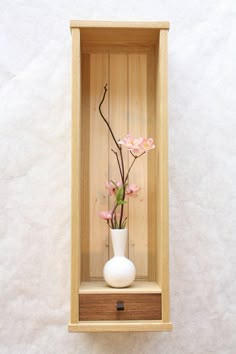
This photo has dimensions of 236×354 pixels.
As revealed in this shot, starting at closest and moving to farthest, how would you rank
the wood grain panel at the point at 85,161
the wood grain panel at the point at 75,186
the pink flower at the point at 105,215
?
1. the wood grain panel at the point at 75,186
2. the pink flower at the point at 105,215
3. the wood grain panel at the point at 85,161

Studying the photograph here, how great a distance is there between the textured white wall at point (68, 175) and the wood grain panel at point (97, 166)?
0.11 metres

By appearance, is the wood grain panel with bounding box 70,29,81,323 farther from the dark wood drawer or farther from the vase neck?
the vase neck

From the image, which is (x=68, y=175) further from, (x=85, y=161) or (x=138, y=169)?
(x=138, y=169)

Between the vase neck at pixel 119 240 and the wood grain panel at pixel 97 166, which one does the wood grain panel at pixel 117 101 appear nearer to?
the wood grain panel at pixel 97 166

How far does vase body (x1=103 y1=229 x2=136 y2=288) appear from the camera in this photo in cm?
148

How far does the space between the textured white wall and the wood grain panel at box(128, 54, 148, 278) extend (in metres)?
0.12

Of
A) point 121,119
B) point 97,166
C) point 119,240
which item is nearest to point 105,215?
point 119,240

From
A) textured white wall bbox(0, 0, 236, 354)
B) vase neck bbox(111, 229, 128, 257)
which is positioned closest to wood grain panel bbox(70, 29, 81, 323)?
vase neck bbox(111, 229, 128, 257)

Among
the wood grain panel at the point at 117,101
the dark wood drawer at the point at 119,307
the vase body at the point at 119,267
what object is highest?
the wood grain panel at the point at 117,101

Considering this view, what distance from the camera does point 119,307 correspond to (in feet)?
4.71

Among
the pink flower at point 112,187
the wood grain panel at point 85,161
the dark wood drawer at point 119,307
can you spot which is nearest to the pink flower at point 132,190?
the pink flower at point 112,187

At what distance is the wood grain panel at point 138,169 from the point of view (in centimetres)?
167

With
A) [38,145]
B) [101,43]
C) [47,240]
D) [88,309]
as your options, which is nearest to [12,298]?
[47,240]

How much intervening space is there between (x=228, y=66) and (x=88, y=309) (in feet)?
3.61
